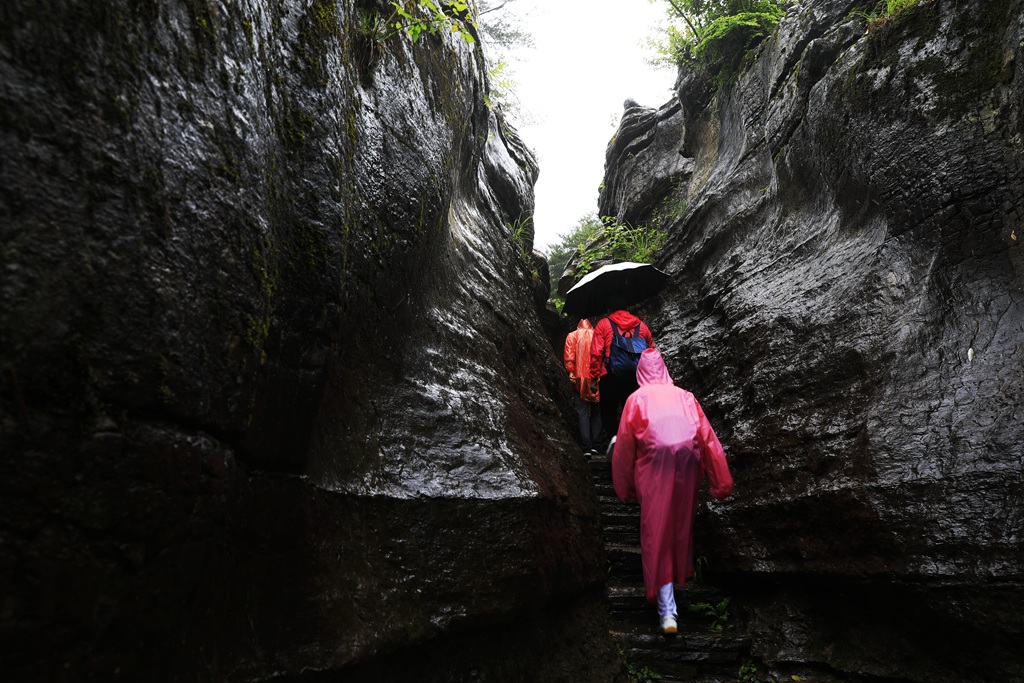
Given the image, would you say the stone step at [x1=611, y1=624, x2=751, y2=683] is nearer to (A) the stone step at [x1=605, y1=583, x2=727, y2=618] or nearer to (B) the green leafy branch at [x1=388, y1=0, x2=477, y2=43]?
(A) the stone step at [x1=605, y1=583, x2=727, y2=618]

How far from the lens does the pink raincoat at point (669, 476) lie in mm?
4949

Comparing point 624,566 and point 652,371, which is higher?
point 652,371

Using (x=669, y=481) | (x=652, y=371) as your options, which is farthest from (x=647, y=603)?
(x=652, y=371)

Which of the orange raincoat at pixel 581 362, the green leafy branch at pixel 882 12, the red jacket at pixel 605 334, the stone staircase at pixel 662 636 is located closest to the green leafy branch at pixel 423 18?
the red jacket at pixel 605 334

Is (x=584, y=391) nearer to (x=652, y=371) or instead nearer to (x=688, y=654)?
(x=652, y=371)

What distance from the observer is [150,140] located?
2.13m

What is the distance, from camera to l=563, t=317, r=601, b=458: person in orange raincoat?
8031 millimetres

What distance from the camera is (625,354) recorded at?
24.6ft

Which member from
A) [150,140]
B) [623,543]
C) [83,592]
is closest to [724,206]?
[623,543]

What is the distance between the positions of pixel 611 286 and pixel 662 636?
15.6 ft

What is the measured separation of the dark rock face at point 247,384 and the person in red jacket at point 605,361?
2852 millimetres

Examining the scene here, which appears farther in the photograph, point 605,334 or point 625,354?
point 605,334

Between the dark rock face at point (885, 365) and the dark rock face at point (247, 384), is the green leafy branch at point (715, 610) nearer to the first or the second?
the dark rock face at point (885, 365)

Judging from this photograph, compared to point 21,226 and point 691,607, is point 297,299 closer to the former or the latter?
point 21,226
